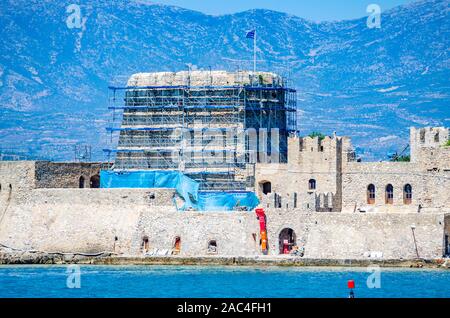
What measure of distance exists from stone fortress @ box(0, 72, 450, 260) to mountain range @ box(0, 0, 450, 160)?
81512 mm

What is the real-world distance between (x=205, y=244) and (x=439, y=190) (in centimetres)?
1084

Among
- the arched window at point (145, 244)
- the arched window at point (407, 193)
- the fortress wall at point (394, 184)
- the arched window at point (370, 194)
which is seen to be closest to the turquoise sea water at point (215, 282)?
the arched window at point (145, 244)

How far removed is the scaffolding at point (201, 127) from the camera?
188ft

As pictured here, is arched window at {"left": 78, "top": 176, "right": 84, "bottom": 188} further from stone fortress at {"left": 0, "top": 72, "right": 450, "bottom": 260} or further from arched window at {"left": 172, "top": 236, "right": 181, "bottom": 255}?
arched window at {"left": 172, "top": 236, "right": 181, "bottom": 255}

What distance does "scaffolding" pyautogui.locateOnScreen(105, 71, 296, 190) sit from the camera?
188 feet

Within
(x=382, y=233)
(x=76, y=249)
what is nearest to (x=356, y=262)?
(x=382, y=233)

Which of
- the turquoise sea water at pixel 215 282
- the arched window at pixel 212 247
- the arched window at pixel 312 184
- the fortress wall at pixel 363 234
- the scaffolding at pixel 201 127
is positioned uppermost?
the scaffolding at pixel 201 127

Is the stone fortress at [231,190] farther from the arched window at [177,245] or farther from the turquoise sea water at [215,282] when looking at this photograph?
the turquoise sea water at [215,282]

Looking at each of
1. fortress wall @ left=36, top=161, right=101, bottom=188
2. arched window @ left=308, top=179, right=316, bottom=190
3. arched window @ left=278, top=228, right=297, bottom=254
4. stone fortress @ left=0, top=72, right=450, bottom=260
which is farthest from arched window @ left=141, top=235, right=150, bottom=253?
fortress wall @ left=36, top=161, right=101, bottom=188

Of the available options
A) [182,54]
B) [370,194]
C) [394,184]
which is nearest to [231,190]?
[370,194]

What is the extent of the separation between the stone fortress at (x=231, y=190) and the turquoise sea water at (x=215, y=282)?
7.97ft

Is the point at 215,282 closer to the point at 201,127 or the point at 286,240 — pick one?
the point at 286,240

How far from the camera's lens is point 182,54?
14562cm

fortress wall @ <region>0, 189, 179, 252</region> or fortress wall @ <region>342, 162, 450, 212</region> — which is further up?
fortress wall @ <region>342, 162, 450, 212</region>
